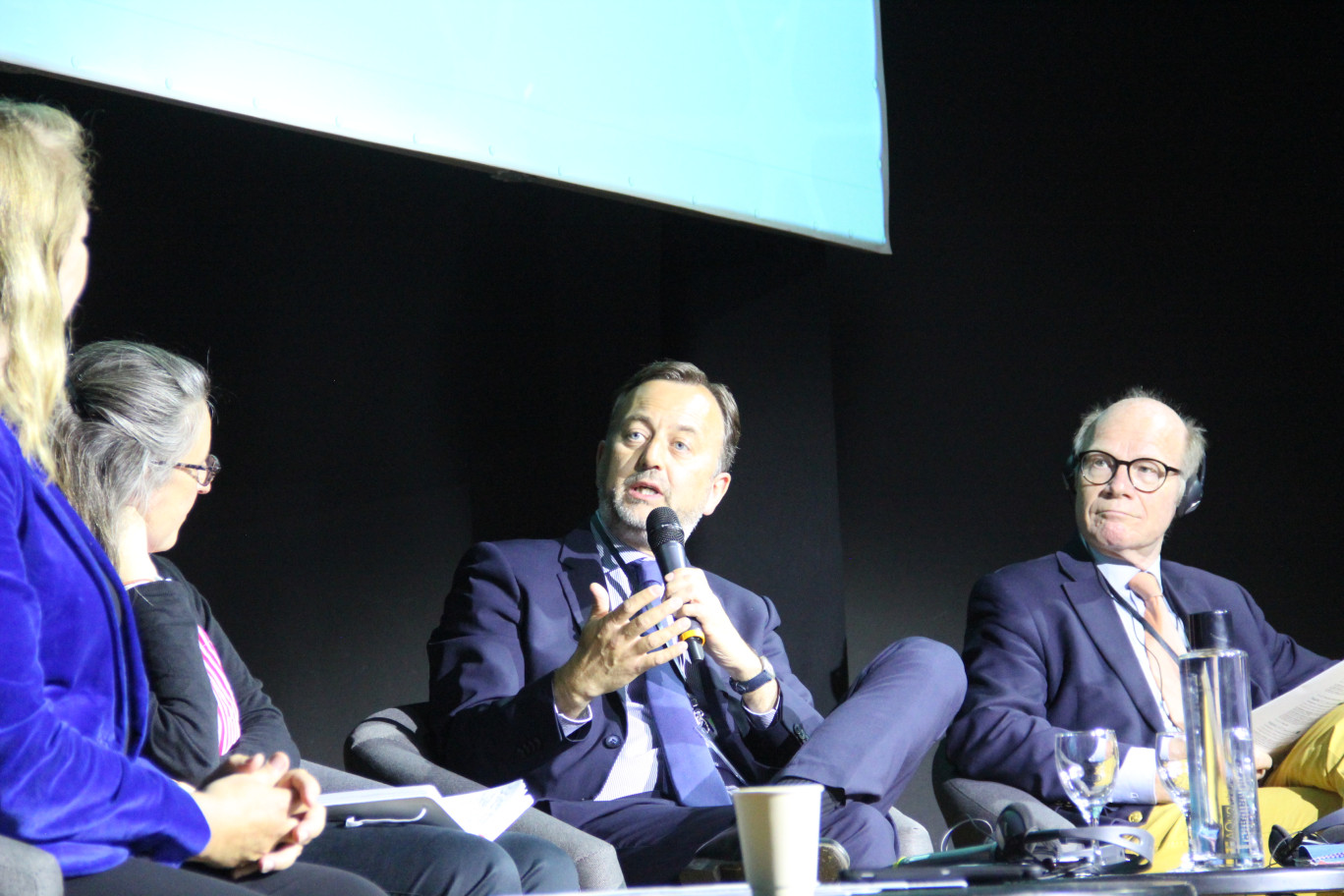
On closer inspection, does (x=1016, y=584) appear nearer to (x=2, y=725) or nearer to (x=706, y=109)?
(x=706, y=109)

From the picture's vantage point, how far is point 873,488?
405 cm

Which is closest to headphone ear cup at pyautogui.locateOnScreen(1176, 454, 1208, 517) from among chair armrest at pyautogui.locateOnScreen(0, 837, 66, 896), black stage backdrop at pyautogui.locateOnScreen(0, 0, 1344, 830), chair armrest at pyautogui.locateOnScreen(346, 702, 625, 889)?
black stage backdrop at pyautogui.locateOnScreen(0, 0, 1344, 830)

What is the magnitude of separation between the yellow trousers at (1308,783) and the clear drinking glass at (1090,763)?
83 centimetres

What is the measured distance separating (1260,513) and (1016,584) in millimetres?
1450

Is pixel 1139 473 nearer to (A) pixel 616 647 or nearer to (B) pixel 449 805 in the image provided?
(A) pixel 616 647

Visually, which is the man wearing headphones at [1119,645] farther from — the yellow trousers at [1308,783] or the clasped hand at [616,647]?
the clasped hand at [616,647]

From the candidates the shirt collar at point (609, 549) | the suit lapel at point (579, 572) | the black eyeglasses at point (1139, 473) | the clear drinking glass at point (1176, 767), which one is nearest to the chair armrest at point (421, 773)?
the suit lapel at point (579, 572)

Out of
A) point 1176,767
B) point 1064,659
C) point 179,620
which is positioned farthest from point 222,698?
point 1064,659

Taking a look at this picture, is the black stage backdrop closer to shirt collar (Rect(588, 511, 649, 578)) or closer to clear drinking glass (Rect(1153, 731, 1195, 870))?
shirt collar (Rect(588, 511, 649, 578))

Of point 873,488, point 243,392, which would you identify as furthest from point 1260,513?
point 243,392

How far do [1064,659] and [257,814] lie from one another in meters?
1.99

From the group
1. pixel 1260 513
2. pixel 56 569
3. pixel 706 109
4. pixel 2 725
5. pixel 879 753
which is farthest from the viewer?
pixel 1260 513

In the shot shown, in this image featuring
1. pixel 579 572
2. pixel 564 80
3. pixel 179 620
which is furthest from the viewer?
pixel 564 80

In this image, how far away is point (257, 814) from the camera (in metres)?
1.23
